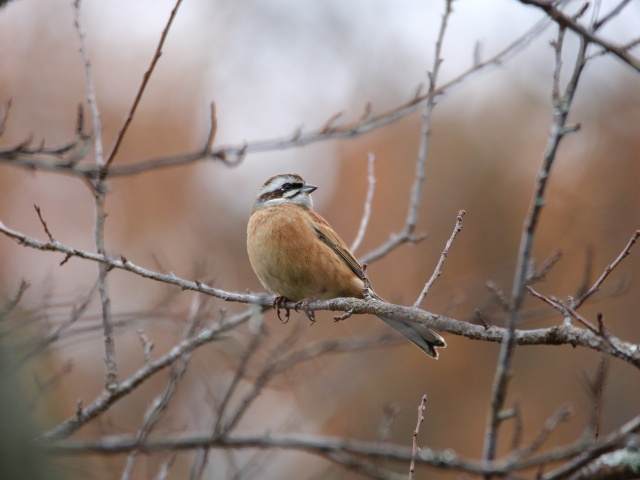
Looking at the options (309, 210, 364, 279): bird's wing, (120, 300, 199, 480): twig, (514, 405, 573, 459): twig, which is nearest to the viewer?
(514, 405, 573, 459): twig

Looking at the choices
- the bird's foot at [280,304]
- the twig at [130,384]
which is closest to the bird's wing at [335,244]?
the bird's foot at [280,304]

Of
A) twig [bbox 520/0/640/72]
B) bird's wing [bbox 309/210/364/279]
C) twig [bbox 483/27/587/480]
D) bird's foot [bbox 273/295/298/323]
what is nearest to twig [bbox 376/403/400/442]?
bird's foot [bbox 273/295/298/323]

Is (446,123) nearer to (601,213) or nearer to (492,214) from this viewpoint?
(492,214)

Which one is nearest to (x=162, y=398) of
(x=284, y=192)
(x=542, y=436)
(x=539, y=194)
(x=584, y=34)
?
(x=542, y=436)

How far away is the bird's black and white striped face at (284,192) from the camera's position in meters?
6.88

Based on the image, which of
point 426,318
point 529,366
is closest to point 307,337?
point 529,366

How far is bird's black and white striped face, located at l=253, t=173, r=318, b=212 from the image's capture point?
6.88 metres

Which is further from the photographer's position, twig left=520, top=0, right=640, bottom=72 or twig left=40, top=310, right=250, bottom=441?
twig left=40, top=310, right=250, bottom=441

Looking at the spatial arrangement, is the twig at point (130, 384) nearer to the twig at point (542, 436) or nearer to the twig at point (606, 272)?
the twig at point (542, 436)

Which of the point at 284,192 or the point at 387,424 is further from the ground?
the point at 284,192

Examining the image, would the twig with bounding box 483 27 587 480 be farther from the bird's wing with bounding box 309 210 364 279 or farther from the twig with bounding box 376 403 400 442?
the bird's wing with bounding box 309 210 364 279

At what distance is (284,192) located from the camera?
23.0ft

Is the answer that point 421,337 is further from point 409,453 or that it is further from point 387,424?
point 409,453

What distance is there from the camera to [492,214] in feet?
47.0
